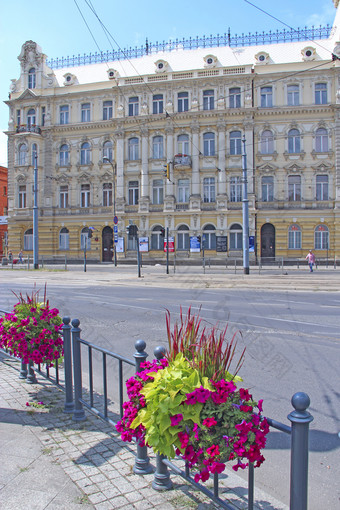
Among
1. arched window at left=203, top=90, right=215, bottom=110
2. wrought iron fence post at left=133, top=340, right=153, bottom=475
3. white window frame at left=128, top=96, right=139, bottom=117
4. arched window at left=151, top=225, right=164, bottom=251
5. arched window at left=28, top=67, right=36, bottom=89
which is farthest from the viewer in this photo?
arched window at left=28, top=67, right=36, bottom=89

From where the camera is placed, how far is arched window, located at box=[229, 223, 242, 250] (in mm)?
38406

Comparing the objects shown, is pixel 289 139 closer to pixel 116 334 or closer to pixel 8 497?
pixel 116 334

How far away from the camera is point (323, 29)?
132 feet

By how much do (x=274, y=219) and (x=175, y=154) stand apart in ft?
36.2

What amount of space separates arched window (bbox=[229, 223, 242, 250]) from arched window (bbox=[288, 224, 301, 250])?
4.42m

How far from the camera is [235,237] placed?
126 ft

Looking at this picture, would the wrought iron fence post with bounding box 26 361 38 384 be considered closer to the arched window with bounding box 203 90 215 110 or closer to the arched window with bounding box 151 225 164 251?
the arched window with bounding box 151 225 164 251

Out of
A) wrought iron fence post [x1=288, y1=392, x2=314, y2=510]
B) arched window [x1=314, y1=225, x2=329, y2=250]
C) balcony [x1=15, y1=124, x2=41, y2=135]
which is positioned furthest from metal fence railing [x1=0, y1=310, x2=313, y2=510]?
balcony [x1=15, y1=124, x2=41, y2=135]

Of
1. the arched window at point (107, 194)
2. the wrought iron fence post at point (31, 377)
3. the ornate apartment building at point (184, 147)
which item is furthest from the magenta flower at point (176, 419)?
the arched window at point (107, 194)

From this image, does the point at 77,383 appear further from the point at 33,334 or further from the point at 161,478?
the point at 161,478

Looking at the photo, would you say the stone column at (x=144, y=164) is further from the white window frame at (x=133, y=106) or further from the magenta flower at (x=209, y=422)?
the magenta flower at (x=209, y=422)

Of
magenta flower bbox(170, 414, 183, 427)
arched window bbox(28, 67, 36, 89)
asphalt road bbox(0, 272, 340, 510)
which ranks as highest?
arched window bbox(28, 67, 36, 89)

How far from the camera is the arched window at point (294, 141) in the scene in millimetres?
37938

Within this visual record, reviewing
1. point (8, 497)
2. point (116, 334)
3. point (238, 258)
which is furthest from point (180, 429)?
point (238, 258)
